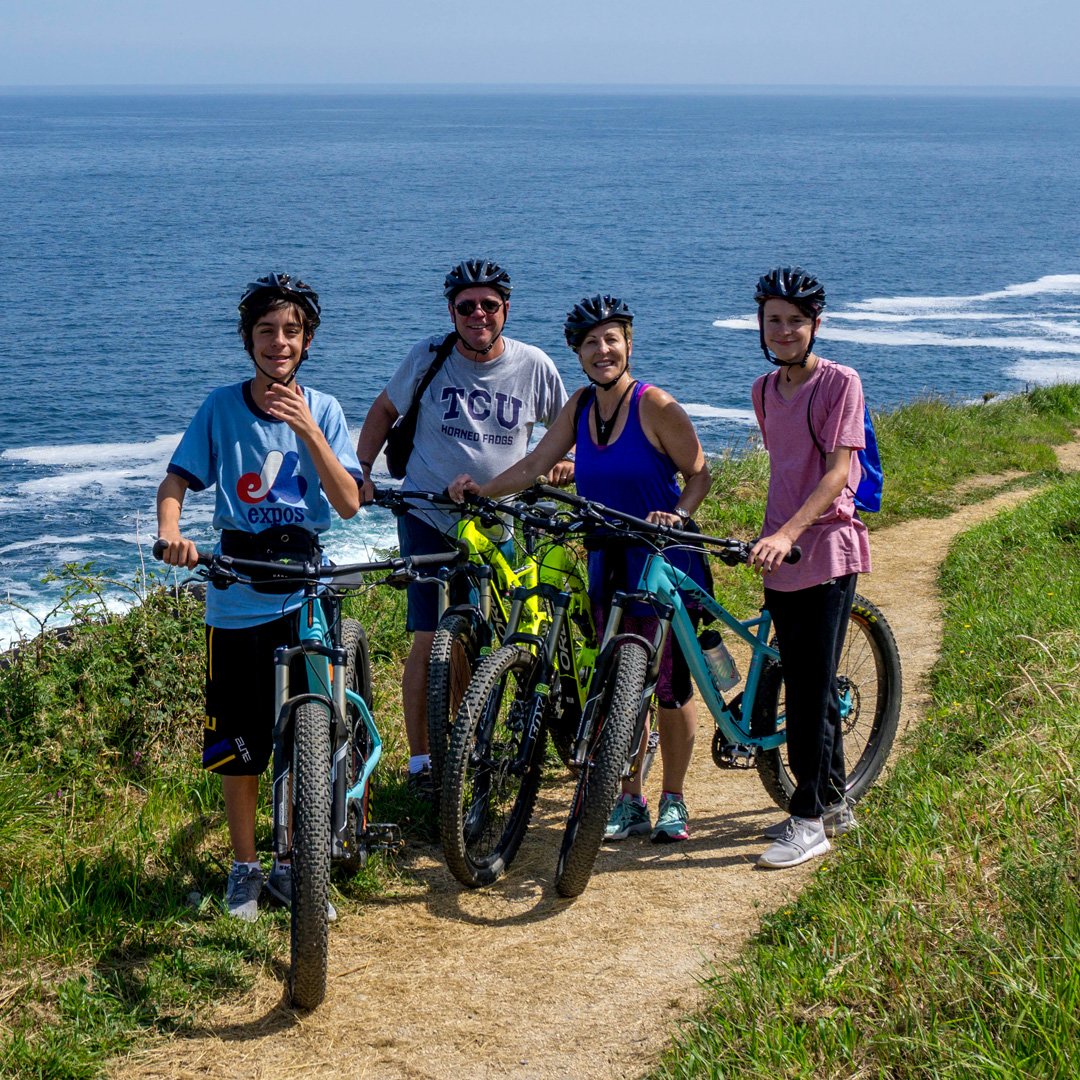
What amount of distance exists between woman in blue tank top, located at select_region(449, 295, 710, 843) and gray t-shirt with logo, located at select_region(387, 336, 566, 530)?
0.81 ft

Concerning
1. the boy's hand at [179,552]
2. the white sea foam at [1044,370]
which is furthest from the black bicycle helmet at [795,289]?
the white sea foam at [1044,370]

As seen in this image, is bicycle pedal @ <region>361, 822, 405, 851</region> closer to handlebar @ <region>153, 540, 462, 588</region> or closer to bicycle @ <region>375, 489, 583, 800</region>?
bicycle @ <region>375, 489, 583, 800</region>

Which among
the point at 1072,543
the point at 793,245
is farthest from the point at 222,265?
the point at 1072,543

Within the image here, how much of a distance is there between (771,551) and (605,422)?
1031 millimetres

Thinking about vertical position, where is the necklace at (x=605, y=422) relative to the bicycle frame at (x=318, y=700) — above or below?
above

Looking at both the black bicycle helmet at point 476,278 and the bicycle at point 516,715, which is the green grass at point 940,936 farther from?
the black bicycle helmet at point 476,278

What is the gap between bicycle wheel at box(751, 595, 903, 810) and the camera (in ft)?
19.3

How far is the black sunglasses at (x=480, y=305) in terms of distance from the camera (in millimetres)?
5898

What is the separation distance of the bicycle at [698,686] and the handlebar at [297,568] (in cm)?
78

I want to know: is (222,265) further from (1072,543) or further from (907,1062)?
(907,1062)

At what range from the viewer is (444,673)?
555cm

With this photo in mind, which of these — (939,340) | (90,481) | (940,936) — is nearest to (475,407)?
(940,936)

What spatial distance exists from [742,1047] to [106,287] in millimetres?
57781

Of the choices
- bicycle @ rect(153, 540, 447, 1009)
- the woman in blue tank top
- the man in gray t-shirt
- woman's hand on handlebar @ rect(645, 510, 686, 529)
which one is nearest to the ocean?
the man in gray t-shirt
